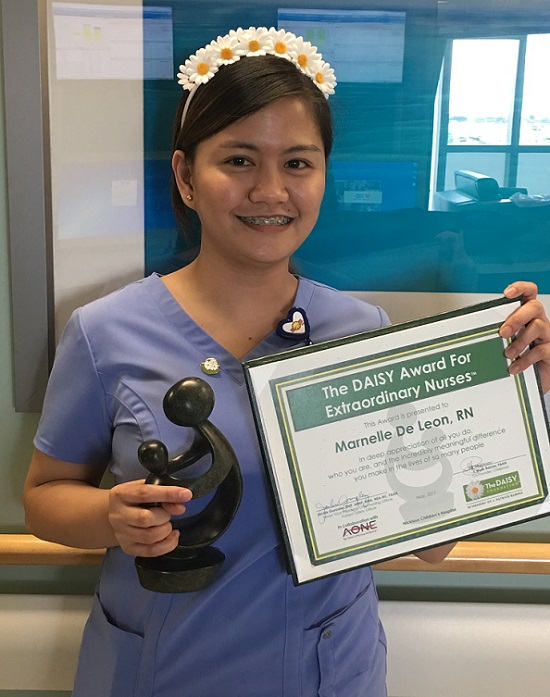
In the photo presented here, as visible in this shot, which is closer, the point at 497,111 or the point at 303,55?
the point at 303,55

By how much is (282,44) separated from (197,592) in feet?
2.37

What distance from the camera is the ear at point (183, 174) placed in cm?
107

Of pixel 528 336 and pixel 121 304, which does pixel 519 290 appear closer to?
pixel 528 336

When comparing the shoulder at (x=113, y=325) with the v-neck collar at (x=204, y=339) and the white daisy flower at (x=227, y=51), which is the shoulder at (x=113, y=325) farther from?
the white daisy flower at (x=227, y=51)

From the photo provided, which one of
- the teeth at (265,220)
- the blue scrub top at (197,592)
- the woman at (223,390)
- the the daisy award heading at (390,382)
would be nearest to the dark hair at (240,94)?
the woman at (223,390)

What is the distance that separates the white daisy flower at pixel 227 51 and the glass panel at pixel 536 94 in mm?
490

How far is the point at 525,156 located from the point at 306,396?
60 centimetres

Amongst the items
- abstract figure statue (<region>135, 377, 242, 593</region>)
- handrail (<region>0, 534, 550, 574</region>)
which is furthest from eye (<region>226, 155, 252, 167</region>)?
handrail (<region>0, 534, 550, 574</region>)

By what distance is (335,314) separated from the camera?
3.74ft

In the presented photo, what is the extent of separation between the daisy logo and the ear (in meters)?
0.52

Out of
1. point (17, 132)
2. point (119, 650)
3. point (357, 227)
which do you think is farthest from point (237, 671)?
point (17, 132)

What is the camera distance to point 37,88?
4.06 feet

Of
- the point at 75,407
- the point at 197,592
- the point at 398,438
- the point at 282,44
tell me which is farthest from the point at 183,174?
the point at 197,592
